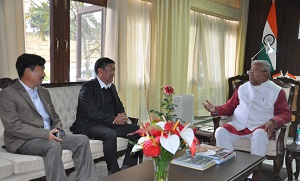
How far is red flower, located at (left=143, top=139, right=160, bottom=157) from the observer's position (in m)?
1.41

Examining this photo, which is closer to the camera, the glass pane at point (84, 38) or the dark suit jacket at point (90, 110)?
the dark suit jacket at point (90, 110)

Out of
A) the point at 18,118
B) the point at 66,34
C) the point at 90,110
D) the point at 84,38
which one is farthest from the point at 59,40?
the point at 18,118

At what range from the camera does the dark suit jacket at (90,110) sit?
8.97 feet

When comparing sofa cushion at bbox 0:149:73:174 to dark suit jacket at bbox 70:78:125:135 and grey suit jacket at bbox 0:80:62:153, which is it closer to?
grey suit jacket at bbox 0:80:62:153

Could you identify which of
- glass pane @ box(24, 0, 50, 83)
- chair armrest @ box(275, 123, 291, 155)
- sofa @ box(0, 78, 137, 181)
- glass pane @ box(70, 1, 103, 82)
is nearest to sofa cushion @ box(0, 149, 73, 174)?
sofa @ box(0, 78, 137, 181)

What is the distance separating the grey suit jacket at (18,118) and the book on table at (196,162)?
101cm

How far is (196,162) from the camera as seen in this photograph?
1.93 metres

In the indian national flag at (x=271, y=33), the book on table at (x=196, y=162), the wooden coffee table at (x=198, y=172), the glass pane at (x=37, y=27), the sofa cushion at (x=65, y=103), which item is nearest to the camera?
the wooden coffee table at (x=198, y=172)

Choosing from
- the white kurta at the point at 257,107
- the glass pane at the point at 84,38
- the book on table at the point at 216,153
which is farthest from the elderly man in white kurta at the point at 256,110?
the glass pane at the point at 84,38

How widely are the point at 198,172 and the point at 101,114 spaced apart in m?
1.21

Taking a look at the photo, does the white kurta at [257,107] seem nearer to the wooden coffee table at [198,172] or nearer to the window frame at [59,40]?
the wooden coffee table at [198,172]

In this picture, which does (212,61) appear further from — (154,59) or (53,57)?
(53,57)

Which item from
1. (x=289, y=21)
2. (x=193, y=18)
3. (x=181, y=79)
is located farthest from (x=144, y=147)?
(x=289, y=21)

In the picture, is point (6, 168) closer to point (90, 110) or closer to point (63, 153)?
point (63, 153)
